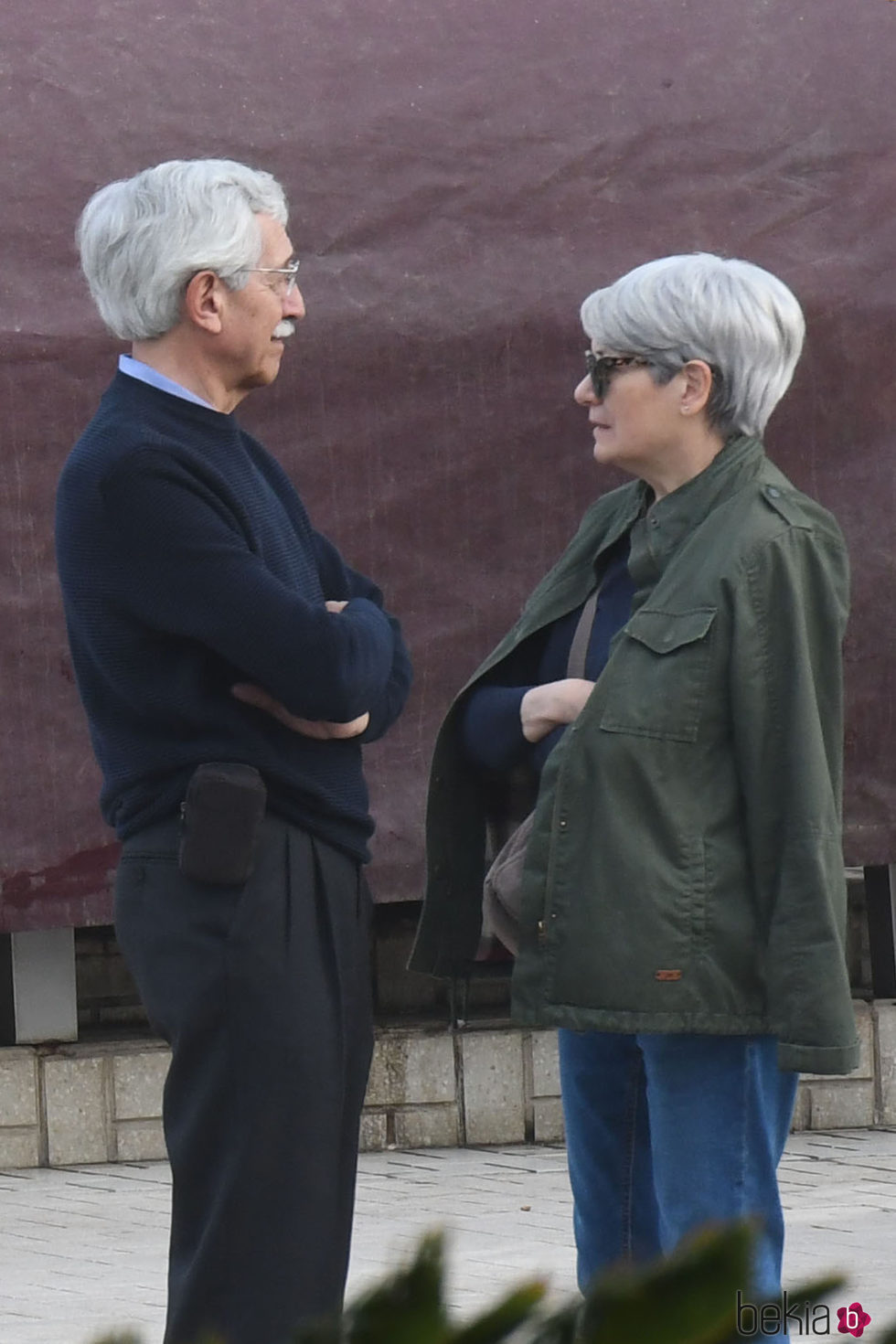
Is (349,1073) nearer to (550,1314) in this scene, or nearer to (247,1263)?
(247,1263)

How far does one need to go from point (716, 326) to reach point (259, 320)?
Answer: 0.59 metres

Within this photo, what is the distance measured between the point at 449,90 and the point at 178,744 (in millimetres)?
3143

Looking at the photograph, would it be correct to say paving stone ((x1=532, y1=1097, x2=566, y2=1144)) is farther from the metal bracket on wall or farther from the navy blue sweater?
the navy blue sweater

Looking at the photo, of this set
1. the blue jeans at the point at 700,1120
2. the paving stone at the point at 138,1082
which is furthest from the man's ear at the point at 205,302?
the paving stone at the point at 138,1082

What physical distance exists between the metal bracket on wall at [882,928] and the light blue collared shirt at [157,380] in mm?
3478

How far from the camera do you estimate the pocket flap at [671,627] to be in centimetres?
258

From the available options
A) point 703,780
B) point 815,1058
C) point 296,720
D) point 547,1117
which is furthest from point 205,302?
point 547,1117

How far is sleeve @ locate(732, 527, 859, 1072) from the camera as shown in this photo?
2.53 meters

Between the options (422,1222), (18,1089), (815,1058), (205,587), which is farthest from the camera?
(18,1089)

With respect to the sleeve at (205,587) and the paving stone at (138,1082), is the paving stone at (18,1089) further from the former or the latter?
the sleeve at (205,587)

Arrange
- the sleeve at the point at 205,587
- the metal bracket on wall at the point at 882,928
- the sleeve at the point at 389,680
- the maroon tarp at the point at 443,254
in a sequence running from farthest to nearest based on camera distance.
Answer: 1. the metal bracket on wall at the point at 882,928
2. the maroon tarp at the point at 443,254
3. the sleeve at the point at 389,680
4. the sleeve at the point at 205,587

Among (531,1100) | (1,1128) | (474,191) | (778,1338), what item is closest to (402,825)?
(531,1100)

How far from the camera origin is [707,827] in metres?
2.60

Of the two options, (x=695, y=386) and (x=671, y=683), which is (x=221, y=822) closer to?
(x=671, y=683)
